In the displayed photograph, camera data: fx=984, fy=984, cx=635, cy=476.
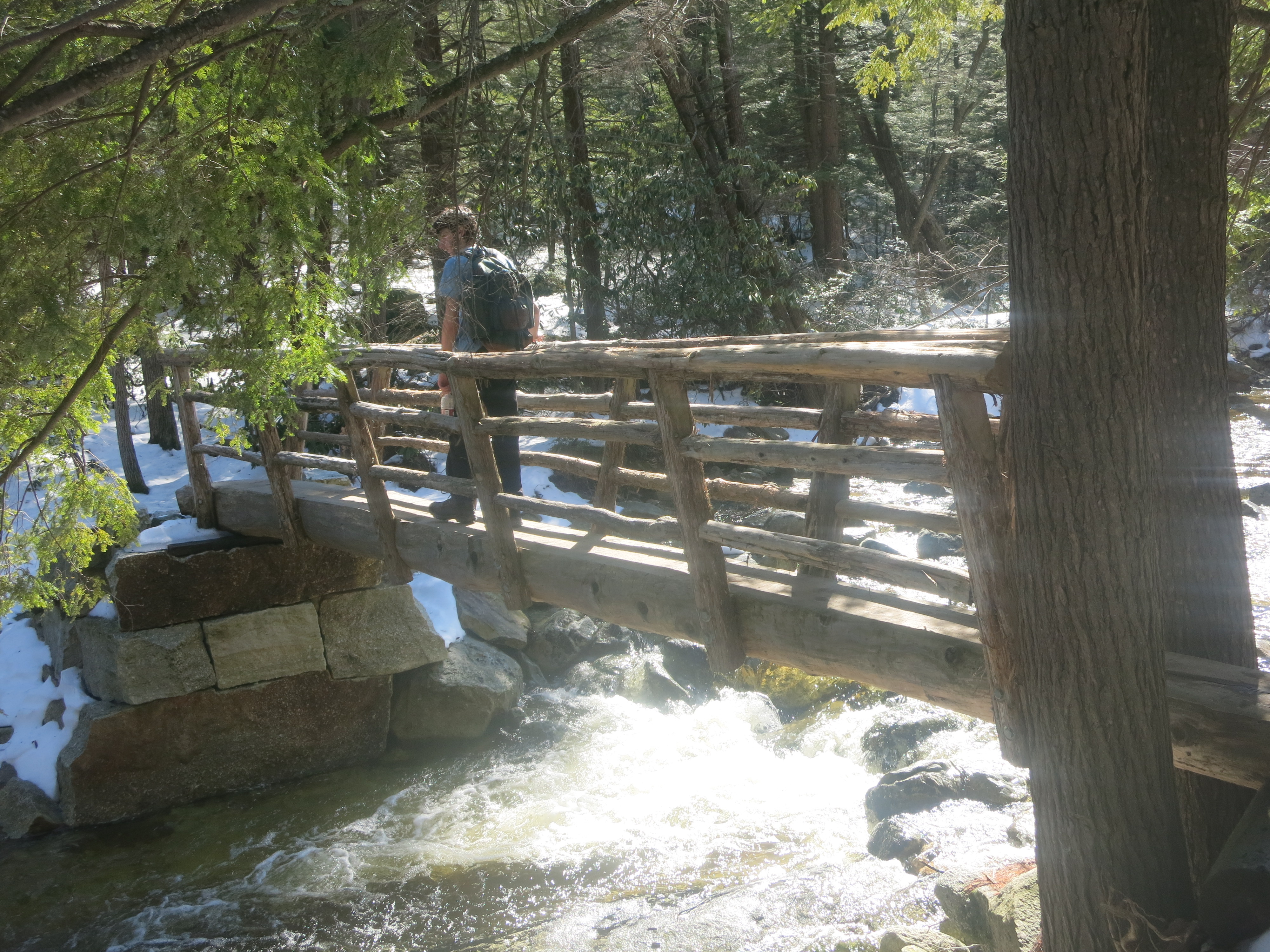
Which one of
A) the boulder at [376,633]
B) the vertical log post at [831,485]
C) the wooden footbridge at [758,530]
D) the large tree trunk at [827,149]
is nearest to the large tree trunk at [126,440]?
the boulder at [376,633]

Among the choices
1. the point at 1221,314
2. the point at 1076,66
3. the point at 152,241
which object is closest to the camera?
the point at 1076,66

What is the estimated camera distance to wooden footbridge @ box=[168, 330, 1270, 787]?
291 centimetres

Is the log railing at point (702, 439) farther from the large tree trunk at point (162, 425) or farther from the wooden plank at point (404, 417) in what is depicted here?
the large tree trunk at point (162, 425)

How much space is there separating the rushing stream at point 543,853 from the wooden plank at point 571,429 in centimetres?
296

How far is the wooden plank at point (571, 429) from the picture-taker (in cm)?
425

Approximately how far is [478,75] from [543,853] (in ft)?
16.1

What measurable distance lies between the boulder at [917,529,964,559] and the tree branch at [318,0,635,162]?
7364mm

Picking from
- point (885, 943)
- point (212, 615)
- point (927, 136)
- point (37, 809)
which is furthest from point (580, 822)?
point (927, 136)

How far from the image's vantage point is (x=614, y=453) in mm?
5672

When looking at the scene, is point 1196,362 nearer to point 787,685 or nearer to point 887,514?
point 887,514

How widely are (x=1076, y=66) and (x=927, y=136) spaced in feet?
56.3

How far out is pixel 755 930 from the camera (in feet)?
18.1

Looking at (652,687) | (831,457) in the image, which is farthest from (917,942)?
(652,687)

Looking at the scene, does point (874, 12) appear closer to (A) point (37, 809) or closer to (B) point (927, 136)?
(A) point (37, 809)
